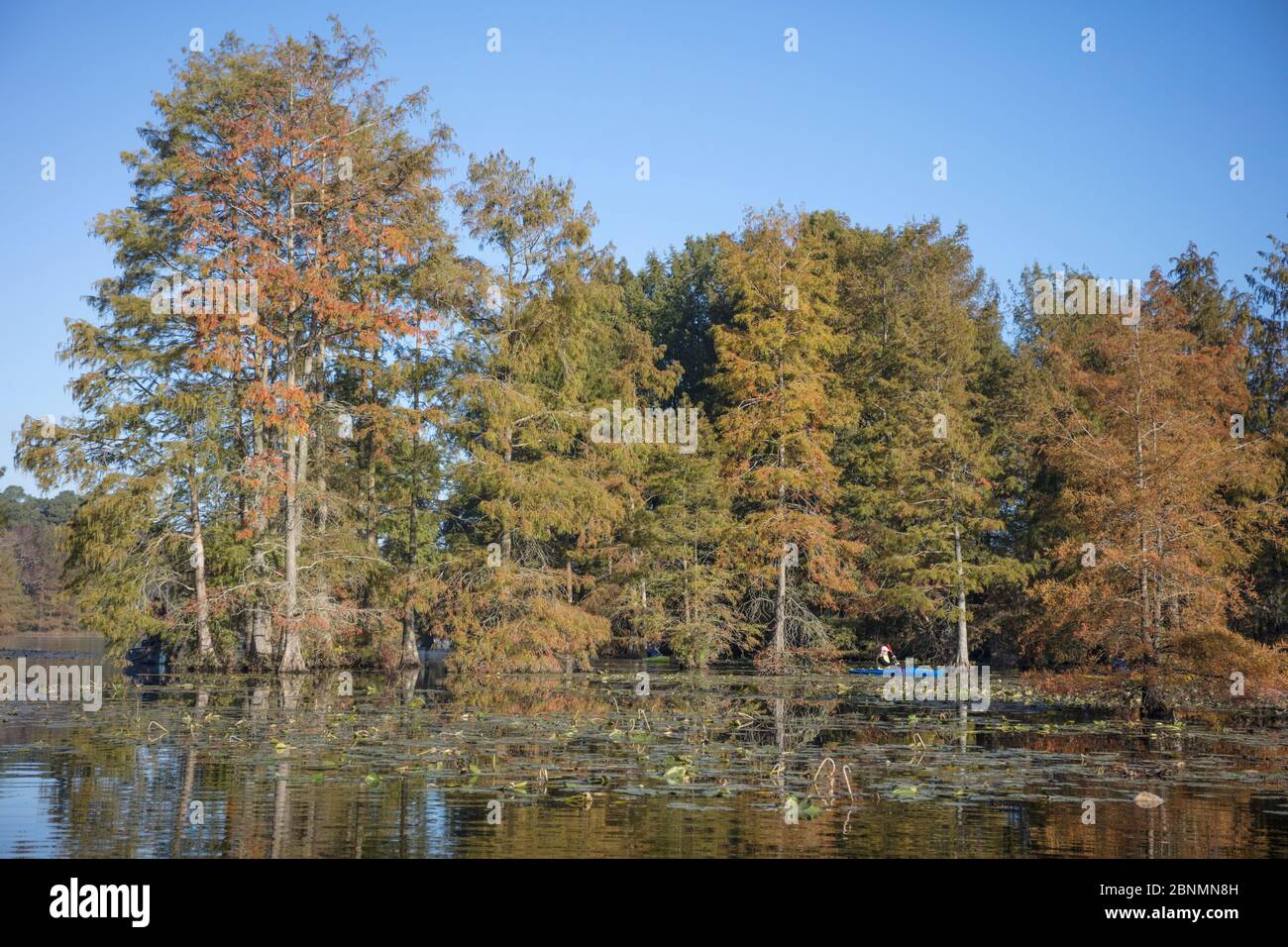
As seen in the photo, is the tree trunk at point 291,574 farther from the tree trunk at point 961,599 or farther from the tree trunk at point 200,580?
the tree trunk at point 961,599

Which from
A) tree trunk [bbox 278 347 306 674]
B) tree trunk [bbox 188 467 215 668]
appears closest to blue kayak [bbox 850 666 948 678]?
tree trunk [bbox 278 347 306 674]

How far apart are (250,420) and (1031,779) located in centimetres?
2876

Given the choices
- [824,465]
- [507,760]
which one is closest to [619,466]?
[824,465]

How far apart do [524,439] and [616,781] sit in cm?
2445

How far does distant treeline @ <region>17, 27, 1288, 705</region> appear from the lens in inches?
1332

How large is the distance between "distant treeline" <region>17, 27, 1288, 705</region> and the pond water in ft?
24.9

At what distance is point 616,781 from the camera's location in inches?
557

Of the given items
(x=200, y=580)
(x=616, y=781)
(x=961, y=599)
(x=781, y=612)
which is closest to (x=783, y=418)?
(x=781, y=612)

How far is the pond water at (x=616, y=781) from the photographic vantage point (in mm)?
10648

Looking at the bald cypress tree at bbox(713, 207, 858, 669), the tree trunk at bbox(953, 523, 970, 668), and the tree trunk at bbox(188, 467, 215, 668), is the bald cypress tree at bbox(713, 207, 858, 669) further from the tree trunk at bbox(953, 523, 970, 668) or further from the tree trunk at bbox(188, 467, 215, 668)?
the tree trunk at bbox(188, 467, 215, 668)

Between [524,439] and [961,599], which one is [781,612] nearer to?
[961,599]

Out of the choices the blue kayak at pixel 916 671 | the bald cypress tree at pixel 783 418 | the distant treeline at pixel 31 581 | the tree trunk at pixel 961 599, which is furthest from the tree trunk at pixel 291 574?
the distant treeline at pixel 31 581

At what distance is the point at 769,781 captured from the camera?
1434cm

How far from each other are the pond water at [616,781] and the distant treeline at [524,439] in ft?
24.9
